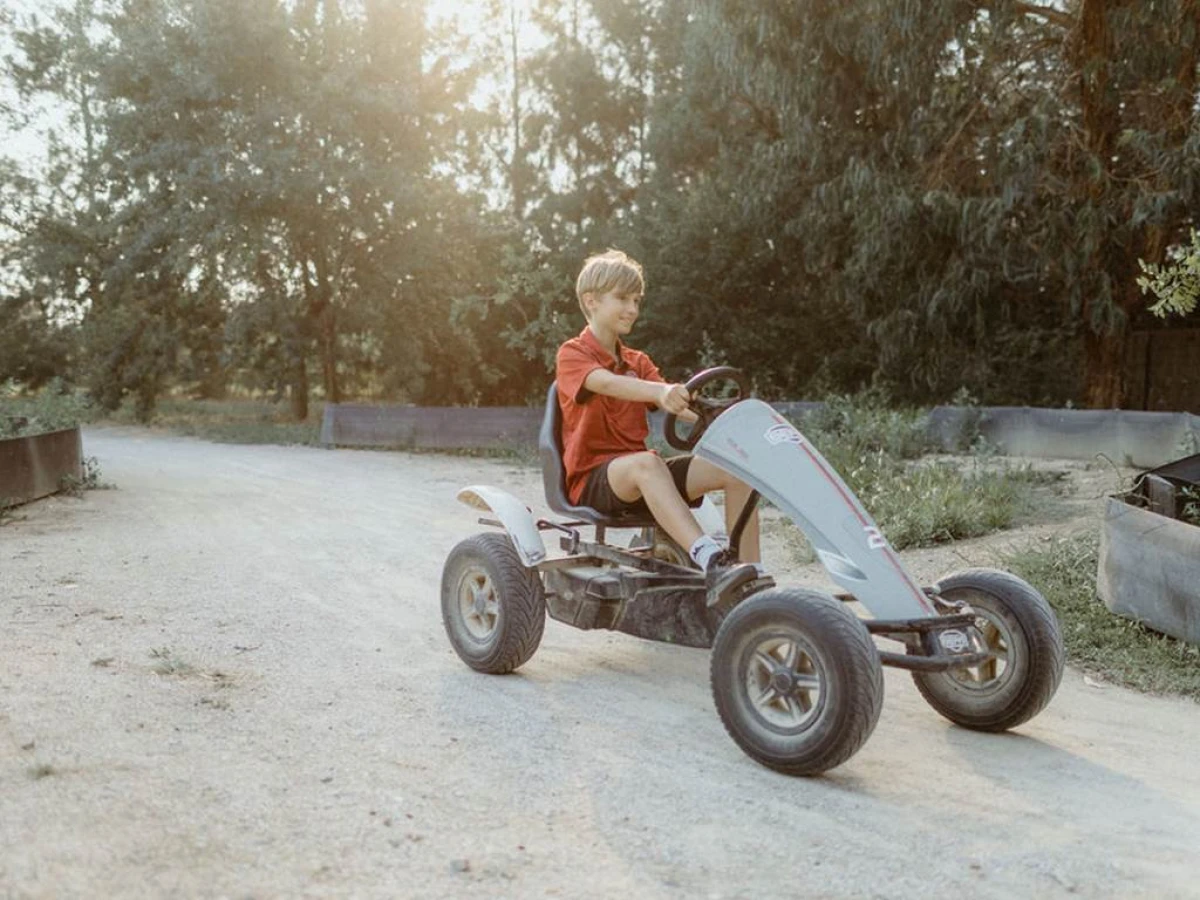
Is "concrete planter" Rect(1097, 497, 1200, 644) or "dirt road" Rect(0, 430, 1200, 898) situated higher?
"concrete planter" Rect(1097, 497, 1200, 644)

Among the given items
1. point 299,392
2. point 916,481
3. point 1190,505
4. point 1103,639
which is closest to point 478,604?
point 1103,639

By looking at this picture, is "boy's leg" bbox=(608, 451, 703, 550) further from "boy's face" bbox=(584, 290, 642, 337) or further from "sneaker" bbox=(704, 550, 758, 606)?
"boy's face" bbox=(584, 290, 642, 337)

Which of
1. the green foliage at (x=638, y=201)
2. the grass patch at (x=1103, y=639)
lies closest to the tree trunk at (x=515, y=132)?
the green foliage at (x=638, y=201)

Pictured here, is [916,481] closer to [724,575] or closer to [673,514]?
[673,514]

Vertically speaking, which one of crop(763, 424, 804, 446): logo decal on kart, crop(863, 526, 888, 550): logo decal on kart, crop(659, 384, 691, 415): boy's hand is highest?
crop(659, 384, 691, 415): boy's hand

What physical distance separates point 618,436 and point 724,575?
35.8 inches

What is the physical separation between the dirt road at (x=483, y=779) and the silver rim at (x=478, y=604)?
0.67ft

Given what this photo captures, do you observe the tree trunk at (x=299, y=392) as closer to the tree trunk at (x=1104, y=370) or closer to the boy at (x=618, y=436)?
the tree trunk at (x=1104, y=370)

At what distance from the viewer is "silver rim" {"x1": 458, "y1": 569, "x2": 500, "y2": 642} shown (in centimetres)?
479

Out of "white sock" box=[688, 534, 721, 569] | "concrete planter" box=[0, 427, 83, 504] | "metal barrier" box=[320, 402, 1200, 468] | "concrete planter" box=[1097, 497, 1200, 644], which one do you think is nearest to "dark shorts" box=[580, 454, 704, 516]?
"white sock" box=[688, 534, 721, 569]

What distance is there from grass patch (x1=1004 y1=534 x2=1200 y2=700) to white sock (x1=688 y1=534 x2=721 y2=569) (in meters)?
2.00

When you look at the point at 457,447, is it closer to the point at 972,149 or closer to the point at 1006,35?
the point at 972,149

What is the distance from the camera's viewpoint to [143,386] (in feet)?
77.5

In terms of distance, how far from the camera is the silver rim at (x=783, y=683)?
345 cm
